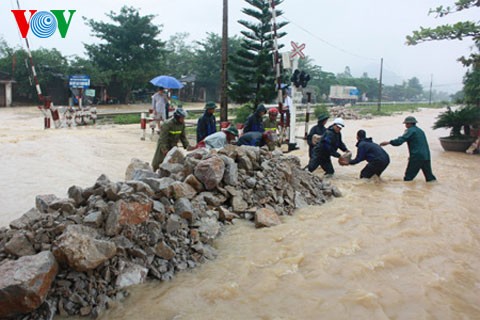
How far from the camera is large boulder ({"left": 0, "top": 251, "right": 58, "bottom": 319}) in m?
2.61

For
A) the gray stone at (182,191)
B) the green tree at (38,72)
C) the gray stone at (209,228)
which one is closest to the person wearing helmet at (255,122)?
the gray stone at (182,191)

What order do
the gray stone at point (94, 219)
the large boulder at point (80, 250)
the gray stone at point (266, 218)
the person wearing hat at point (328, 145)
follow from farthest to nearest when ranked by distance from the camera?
the person wearing hat at point (328, 145), the gray stone at point (266, 218), the gray stone at point (94, 219), the large boulder at point (80, 250)

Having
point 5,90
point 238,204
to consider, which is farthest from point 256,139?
point 5,90

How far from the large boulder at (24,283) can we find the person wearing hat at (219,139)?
3833mm

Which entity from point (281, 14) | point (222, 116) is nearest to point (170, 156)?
point (222, 116)

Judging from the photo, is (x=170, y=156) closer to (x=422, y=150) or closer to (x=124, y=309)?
(x=124, y=309)

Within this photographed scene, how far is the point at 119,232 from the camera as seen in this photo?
349 centimetres

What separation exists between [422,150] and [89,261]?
634cm

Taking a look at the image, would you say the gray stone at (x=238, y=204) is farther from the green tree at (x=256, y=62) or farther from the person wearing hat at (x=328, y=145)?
the green tree at (x=256, y=62)

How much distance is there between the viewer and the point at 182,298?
3.19 m

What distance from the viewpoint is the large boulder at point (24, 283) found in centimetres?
261

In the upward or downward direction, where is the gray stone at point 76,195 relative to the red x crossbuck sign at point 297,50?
downward

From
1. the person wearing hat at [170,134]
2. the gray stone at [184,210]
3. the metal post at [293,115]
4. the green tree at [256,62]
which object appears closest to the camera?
the gray stone at [184,210]

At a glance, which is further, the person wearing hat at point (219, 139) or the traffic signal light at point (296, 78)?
the traffic signal light at point (296, 78)
